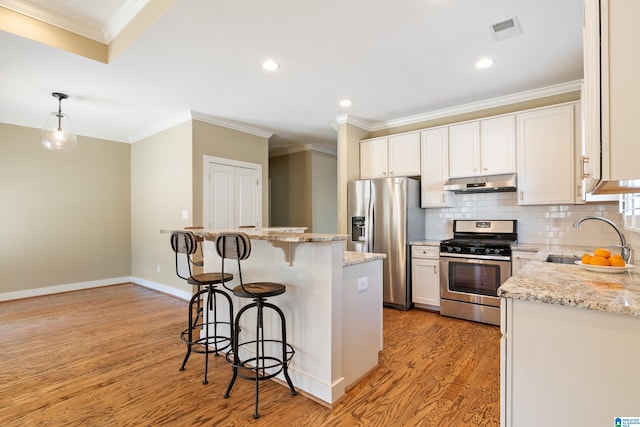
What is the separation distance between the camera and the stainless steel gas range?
3461 millimetres

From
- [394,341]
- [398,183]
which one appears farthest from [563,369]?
[398,183]

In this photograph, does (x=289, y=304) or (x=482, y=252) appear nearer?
(x=289, y=304)

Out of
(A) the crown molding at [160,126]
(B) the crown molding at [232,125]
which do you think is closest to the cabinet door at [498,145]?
(B) the crown molding at [232,125]

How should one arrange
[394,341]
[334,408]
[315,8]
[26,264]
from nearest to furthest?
1. [334,408]
2. [315,8]
3. [394,341]
4. [26,264]

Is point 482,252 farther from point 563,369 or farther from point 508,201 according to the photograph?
point 563,369

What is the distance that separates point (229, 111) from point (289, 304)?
316 centimetres

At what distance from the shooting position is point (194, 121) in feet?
14.8

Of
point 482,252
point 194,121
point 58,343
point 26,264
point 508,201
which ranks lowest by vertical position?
point 58,343

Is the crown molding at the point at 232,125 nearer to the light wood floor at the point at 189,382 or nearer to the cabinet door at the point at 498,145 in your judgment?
the light wood floor at the point at 189,382

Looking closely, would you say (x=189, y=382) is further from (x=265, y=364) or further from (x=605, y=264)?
(x=605, y=264)

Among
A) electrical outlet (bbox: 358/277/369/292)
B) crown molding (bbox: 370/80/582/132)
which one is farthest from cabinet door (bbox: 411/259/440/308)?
crown molding (bbox: 370/80/582/132)

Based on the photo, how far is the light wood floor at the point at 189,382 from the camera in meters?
1.92

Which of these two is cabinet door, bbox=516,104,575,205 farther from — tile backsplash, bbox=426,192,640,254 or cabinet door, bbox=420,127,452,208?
cabinet door, bbox=420,127,452,208

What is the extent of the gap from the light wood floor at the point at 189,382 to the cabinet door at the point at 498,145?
1852mm
